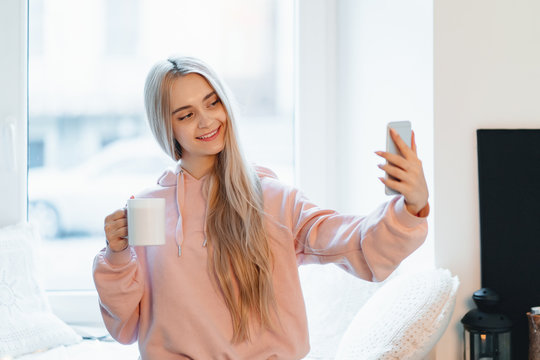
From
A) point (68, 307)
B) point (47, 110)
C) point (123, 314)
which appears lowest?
point (68, 307)

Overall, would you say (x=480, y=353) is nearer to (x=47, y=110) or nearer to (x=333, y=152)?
(x=333, y=152)

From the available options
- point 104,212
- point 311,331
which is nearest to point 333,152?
point 311,331

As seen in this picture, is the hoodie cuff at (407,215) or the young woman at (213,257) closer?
the hoodie cuff at (407,215)

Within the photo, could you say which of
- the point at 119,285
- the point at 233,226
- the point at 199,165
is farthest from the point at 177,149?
the point at 119,285

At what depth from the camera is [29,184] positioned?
231cm

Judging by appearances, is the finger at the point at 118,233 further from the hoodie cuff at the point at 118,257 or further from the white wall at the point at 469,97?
the white wall at the point at 469,97

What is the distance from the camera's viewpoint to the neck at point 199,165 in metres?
1.50

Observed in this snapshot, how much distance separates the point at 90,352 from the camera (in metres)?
1.95

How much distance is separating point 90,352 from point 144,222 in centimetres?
93

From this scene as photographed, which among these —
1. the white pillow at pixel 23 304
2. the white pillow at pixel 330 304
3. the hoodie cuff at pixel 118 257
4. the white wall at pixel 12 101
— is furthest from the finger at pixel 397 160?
the white wall at pixel 12 101

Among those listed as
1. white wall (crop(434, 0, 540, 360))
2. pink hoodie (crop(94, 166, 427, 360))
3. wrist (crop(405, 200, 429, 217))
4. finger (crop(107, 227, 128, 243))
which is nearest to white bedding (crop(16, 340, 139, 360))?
pink hoodie (crop(94, 166, 427, 360))

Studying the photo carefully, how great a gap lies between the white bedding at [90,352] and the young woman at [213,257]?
1.55 ft

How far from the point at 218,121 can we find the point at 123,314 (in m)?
0.51

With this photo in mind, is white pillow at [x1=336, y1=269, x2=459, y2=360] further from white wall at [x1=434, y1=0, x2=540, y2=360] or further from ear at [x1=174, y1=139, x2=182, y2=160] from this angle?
ear at [x1=174, y1=139, x2=182, y2=160]
